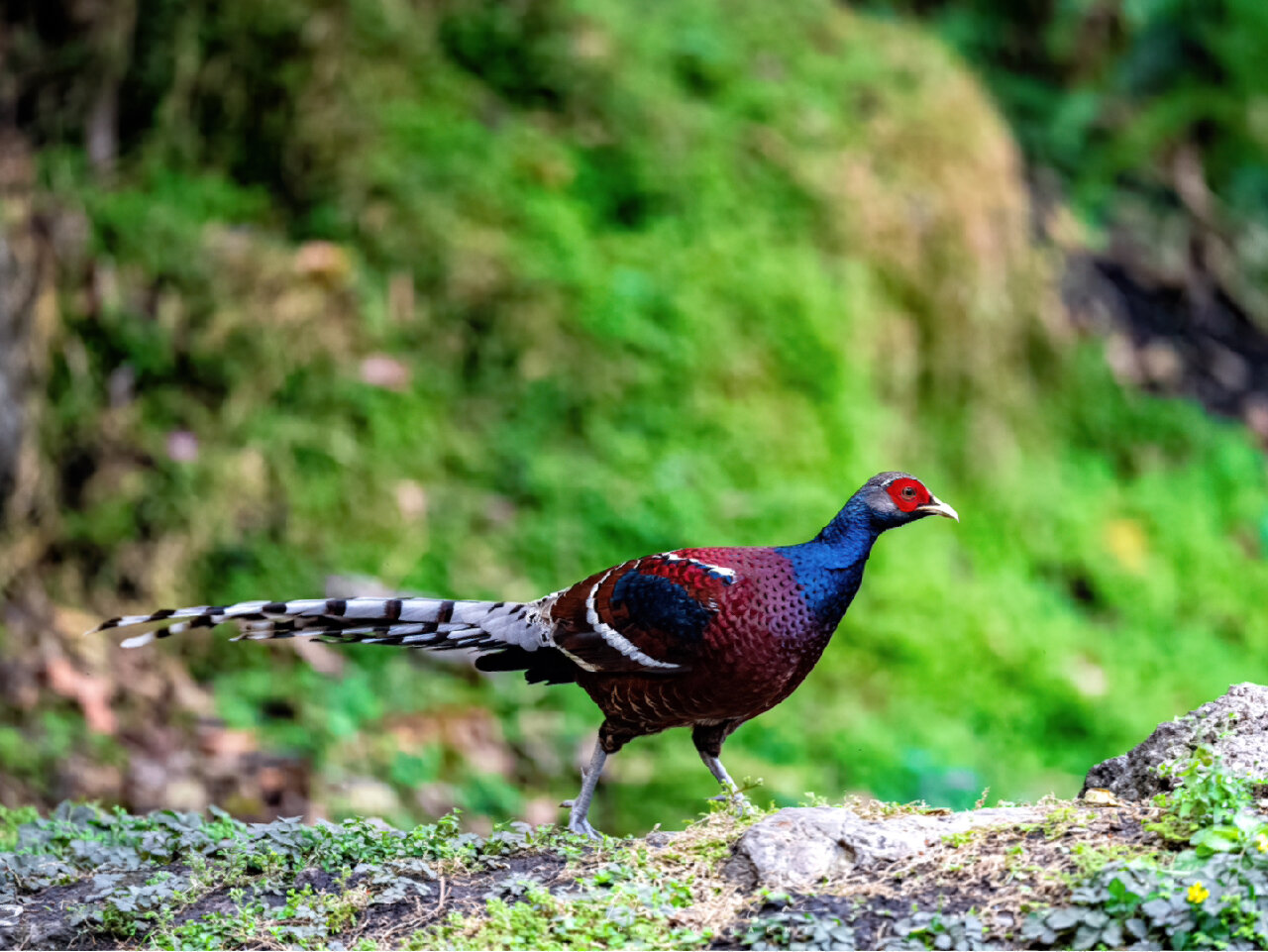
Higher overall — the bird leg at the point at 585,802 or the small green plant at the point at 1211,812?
the small green plant at the point at 1211,812

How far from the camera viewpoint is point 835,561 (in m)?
4.31

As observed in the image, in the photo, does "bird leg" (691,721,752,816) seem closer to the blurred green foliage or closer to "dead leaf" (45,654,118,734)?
"dead leaf" (45,654,118,734)

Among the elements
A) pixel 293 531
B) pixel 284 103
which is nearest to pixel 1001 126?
pixel 284 103

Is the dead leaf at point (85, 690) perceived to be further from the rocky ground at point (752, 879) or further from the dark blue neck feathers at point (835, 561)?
the dark blue neck feathers at point (835, 561)

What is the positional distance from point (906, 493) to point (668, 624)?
2.97 ft

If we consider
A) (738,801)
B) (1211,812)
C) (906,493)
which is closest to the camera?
(1211,812)

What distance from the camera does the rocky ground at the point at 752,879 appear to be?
3338mm

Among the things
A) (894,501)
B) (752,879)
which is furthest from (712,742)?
(894,501)

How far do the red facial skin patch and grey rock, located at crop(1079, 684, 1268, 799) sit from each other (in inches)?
40.1

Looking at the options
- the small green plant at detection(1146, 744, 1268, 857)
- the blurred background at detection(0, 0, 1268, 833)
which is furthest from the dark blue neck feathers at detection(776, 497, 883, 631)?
the blurred background at detection(0, 0, 1268, 833)

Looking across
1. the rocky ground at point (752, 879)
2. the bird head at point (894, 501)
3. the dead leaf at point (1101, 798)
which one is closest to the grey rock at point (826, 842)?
the rocky ground at point (752, 879)

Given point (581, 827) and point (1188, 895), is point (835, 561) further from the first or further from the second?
point (1188, 895)

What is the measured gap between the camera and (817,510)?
742 cm

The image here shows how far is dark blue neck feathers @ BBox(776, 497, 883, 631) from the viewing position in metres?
4.24
